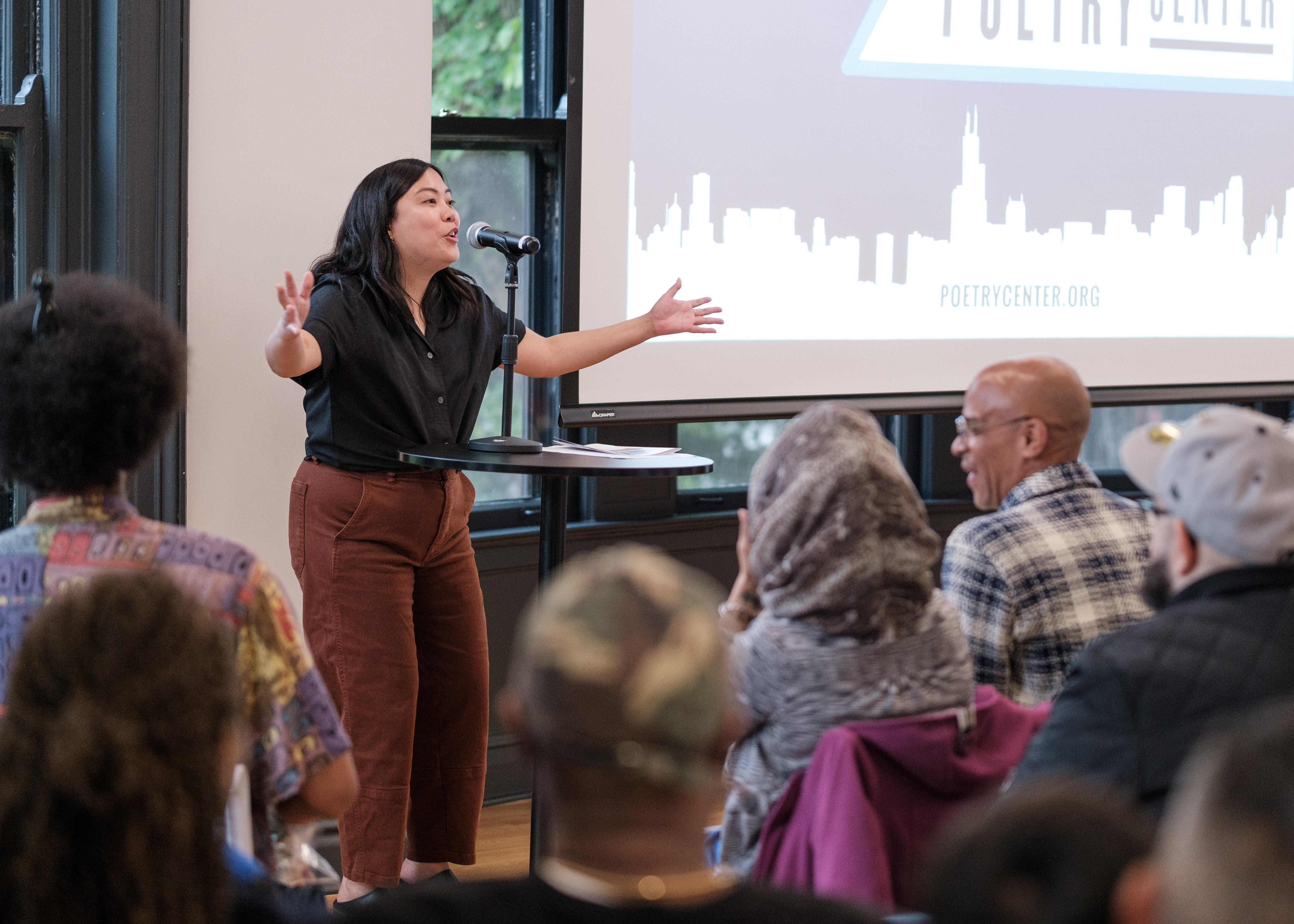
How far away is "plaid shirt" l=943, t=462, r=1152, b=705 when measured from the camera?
1.84 metres

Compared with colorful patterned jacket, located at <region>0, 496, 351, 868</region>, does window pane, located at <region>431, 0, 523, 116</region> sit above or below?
above

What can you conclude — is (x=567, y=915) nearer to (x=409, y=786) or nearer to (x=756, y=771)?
(x=756, y=771)

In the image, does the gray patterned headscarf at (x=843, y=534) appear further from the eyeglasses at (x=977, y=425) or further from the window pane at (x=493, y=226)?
the window pane at (x=493, y=226)

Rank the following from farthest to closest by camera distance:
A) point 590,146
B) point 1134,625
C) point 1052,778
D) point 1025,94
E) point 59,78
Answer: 1. point 1025,94
2. point 590,146
3. point 59,78
4. point 1134,625
5. point 1052,778

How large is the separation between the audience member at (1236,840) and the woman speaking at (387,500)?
2.05m

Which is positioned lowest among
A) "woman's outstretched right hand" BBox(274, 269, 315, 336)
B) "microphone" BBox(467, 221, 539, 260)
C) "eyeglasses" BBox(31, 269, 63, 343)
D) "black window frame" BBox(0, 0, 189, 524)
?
"eyeglasses" BBox(31, 269, 63, 343)

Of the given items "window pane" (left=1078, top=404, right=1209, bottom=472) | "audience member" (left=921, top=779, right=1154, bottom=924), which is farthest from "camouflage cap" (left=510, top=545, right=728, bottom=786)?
"window pane" (left=1078, top=404, right=1209, bottom=472)

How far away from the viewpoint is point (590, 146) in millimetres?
3004

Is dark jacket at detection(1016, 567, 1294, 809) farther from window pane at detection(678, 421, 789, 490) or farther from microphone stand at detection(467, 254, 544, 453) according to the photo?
window pane at detection(678, 421, 789, 490)

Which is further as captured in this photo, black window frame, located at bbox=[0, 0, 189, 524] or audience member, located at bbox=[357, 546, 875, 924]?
black window frame, located at bbox=[0, 0, 189, 524]

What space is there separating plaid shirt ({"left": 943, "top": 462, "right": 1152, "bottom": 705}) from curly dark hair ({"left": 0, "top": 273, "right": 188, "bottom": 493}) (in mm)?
1109

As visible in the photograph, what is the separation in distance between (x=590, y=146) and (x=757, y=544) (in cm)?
177

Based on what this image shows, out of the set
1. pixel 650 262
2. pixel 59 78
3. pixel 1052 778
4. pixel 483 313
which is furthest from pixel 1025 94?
pixel 1052 778

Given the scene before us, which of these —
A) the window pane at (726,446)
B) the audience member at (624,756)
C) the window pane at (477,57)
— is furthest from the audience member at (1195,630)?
the window pane at (726,446)
